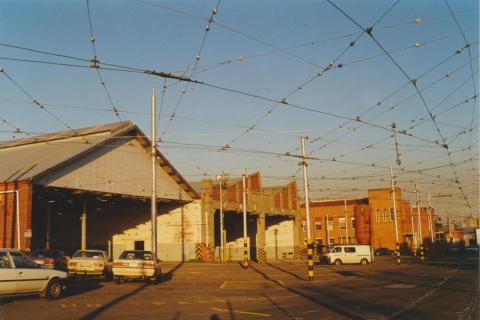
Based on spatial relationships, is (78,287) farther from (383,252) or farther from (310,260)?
(383,252)

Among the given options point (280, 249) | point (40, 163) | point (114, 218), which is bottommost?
point (280, 249)

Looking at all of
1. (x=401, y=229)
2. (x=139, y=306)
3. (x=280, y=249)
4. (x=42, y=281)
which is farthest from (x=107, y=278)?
(x=401, y=229)

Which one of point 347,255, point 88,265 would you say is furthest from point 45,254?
point 347,255

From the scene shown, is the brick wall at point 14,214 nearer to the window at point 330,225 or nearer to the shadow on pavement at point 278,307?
the shadow on pavement at point 278,307

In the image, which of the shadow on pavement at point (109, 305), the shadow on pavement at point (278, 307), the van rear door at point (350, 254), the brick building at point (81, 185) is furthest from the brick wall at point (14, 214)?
the van rear door at point (350, 254)

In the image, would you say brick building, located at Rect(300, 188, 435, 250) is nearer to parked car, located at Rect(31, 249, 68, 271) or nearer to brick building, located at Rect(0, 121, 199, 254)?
brick building, located at Rect(0, 121, 199, 254)

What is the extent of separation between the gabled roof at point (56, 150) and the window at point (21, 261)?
1596 cm

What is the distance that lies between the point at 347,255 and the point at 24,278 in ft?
116

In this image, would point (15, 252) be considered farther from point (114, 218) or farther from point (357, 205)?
point (357, 205)

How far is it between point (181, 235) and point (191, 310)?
3395 centimetres

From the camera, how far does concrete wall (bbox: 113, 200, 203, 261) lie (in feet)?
153

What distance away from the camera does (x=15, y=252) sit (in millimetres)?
15484

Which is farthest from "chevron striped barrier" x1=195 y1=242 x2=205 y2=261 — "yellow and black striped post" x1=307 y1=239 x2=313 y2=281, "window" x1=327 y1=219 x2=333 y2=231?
"window" x1=327 y1=219 x2=333 y2=231

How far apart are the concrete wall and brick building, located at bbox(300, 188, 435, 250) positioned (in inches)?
1231
